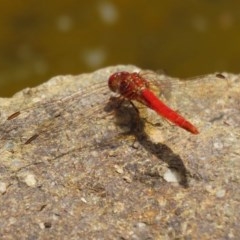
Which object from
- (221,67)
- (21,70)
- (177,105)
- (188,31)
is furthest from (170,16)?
(177,105)

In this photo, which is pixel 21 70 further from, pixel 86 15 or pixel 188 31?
pixel 188 31

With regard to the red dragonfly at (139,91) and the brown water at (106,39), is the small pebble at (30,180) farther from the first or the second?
the brown water at (106,39)

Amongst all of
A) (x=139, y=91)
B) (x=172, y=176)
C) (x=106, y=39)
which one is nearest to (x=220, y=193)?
(x=172, y=176)

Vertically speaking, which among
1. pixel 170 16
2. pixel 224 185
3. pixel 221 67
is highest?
pixel 224 185

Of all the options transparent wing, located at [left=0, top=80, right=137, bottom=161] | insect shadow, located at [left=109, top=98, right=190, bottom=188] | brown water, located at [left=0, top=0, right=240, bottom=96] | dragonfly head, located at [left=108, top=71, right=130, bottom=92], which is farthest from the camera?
brown water, located at [left=0, top=0, right=240, bottom=96]

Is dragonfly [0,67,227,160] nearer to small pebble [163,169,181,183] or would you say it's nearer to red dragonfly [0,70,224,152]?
red dragonfly [0,70,224,152]

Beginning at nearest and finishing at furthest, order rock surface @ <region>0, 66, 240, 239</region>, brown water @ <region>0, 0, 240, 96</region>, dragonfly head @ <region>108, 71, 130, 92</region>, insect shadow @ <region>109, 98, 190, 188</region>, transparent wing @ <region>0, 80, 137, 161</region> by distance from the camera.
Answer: rock surface @ <region>0, 66, 240, 239</region> → insect shadow @ <region>109, 98, 190, 188</region> → transparent wing @ <region>0, 80, 137, 161</region> → dragonfly head @ <region>108, 71, 130, 92</region> → brown water @ <region>0, 0, 240, 96</region>


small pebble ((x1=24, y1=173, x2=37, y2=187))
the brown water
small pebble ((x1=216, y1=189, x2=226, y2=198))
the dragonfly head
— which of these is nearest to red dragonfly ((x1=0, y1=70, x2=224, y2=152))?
the dragonfly head

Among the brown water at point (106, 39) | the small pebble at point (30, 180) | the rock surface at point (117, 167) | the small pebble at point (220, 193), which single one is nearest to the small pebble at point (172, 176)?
the rock surface at point (117, 167)
